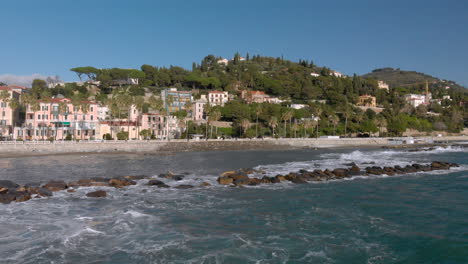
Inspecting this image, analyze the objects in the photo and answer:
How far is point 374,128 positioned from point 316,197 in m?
85.0

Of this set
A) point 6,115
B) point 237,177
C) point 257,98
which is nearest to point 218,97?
point 257,98

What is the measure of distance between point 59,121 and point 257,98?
64.3 meters

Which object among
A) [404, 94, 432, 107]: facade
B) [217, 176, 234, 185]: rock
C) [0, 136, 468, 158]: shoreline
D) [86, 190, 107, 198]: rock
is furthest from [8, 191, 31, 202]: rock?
[404, 94, 432, 107]: facade

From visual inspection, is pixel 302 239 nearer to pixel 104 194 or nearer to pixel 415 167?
pixel 104 194

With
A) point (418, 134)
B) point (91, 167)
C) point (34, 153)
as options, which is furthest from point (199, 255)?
point (418, 134)

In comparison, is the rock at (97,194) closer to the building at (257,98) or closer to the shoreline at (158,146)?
the shoreline at (158,146)

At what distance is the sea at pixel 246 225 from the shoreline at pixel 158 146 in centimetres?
3398

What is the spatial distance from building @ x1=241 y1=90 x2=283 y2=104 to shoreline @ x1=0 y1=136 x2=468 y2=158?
39796 mm

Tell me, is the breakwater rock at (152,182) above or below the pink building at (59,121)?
below

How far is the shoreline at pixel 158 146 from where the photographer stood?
56.2 meters

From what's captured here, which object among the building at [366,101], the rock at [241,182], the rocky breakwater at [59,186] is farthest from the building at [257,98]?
the rock at [241,182]

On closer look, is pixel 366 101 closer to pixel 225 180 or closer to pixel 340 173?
pixel 340 173

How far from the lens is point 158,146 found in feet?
216

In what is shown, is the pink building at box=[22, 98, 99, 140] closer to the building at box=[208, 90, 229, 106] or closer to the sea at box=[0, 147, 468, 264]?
the building at box=[208, 90, 229, 106]
